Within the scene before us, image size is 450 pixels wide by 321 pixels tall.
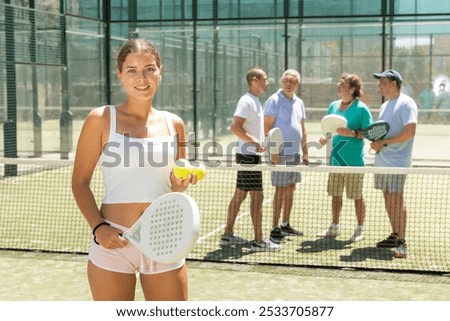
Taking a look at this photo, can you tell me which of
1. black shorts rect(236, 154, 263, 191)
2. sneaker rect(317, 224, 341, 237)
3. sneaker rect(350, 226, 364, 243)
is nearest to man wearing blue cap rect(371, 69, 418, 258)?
sneaker rect(350, 226, 364, 243)

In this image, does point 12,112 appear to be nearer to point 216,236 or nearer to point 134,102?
point 216,236

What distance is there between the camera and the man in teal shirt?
8.05m

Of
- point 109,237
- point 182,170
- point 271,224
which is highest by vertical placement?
point 182,170

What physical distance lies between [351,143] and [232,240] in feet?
4.97

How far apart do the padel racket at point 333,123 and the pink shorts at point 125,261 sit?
4.83 m

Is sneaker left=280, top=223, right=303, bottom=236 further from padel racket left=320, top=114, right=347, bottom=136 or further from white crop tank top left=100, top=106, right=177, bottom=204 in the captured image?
white crop tank top left=100, top=106, right=177, bottom=204

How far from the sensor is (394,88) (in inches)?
300

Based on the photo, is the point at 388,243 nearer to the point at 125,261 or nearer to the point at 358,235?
the point at 358,235

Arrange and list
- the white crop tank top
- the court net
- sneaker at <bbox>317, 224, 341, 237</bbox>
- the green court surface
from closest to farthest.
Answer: the white crop tank top
the green court surface
the court net
sneaker at <bbox>317, 224, 341, 237</bbox>

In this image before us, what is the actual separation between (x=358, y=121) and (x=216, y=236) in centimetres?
188

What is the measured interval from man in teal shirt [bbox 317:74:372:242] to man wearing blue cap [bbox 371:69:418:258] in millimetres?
397

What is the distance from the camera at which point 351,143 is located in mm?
8117

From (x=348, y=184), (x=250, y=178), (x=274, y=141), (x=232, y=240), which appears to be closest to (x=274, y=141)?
(x=274, y=141)
